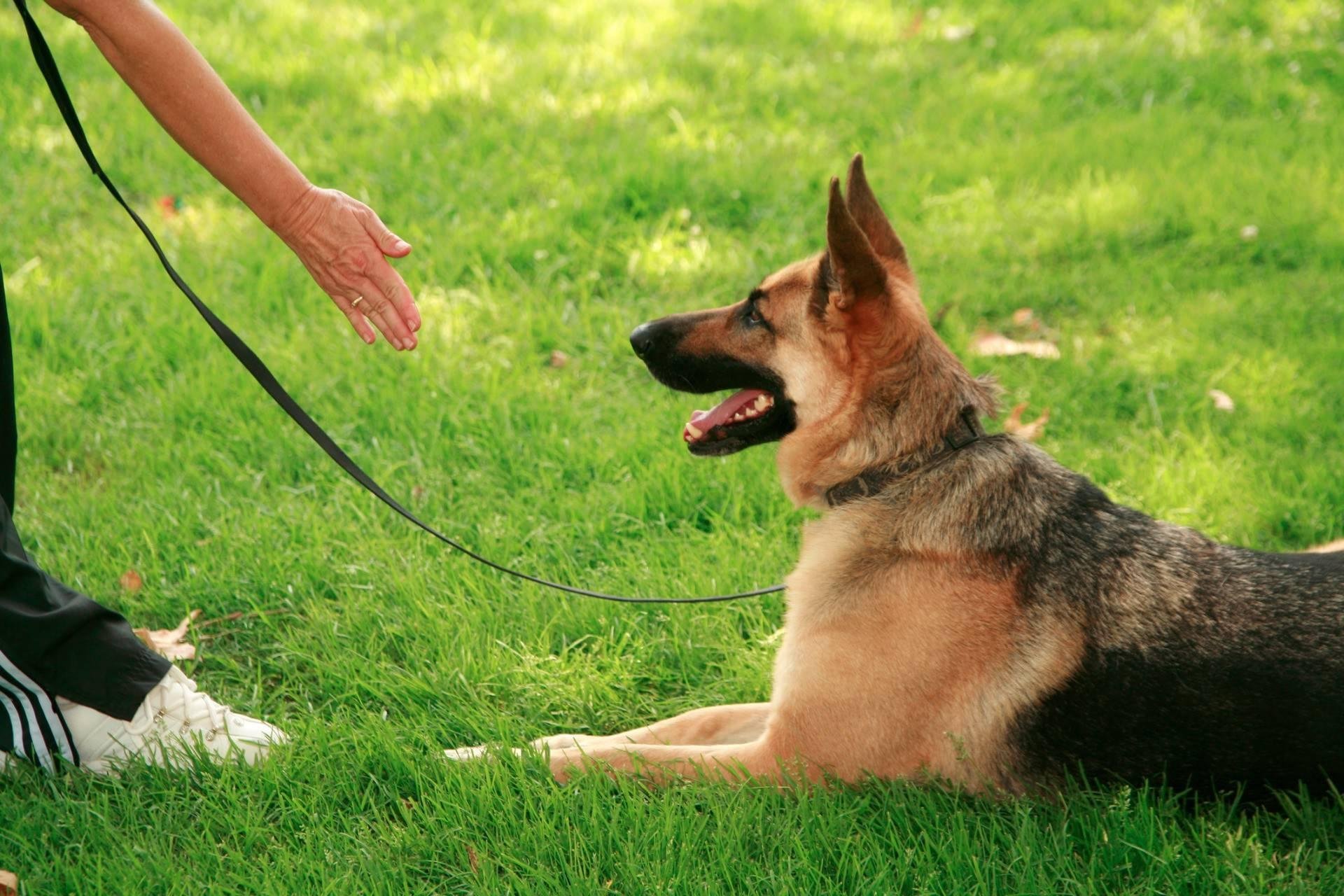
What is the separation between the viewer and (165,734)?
125 inches

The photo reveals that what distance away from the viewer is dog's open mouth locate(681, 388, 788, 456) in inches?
137

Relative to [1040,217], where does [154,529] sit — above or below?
above

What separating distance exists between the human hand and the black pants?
756mm

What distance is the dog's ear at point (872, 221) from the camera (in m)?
3.43

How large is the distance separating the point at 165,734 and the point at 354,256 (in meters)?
1.40

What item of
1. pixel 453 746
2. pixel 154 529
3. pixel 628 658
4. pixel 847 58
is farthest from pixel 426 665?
pixel 847 58

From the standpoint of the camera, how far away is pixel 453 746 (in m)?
3.37

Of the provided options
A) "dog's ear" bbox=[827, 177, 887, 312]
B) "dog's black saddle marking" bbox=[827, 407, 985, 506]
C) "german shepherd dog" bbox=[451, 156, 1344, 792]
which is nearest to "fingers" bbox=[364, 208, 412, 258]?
A: "german shepherd dog" bbox=[451, 156, 1344, 792]

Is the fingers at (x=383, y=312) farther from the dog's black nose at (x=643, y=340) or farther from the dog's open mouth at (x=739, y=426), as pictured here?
the dog's open mouth at (x=739, y=426)

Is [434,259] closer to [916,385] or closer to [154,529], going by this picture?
[154,529]

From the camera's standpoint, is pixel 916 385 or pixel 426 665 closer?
pixel 916 385

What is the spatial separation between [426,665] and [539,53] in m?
5.43

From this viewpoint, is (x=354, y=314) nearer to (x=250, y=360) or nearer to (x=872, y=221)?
(x=250, y=360)

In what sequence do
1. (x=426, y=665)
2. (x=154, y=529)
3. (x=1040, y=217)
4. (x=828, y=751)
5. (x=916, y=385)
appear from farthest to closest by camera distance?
(x=1040, y=217), (x=154, y=529), (x=426, y=665), (x=916, y=385), (x=828, y=751)
